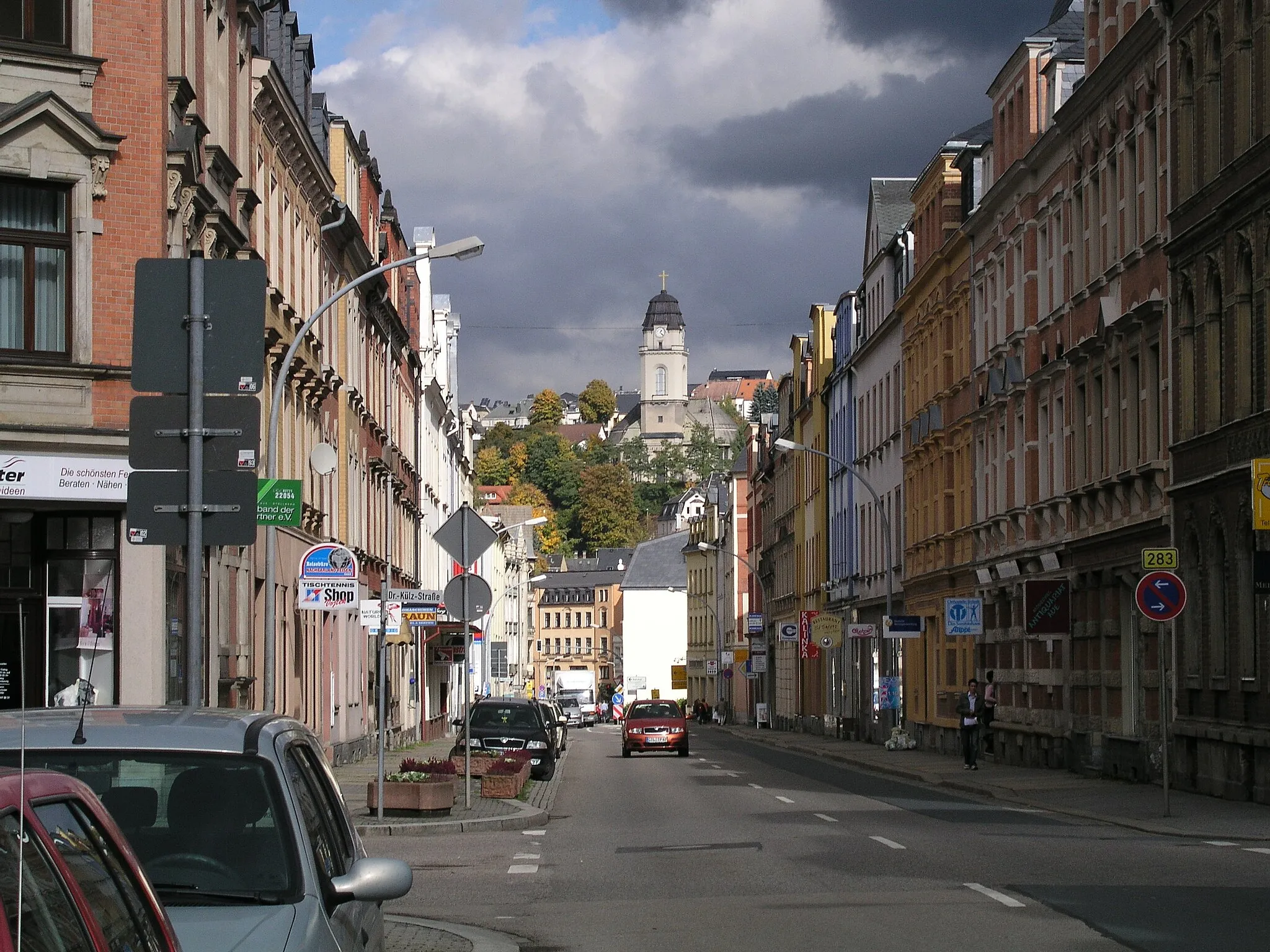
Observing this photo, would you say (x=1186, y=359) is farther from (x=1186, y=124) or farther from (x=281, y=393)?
(x=281, y=393)

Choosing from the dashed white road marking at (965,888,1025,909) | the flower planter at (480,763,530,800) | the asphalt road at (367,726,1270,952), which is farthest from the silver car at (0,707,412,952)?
the flower planter at (480,763,530,800)

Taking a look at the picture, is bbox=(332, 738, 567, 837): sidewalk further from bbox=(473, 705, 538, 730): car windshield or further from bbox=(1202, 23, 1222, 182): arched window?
bbox=(1202, 23, 1222, 182): arched window

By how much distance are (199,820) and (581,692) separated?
338 ft

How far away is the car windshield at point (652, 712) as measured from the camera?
53.3m

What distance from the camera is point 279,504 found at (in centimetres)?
2080

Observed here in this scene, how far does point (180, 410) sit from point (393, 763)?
3209 cm

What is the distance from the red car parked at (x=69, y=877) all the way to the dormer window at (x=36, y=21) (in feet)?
64.4

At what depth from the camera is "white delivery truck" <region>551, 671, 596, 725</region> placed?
108 metres

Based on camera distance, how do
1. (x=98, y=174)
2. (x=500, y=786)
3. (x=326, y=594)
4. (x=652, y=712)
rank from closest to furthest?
(x=98, y=174), (x=326, y=594), (x=500, y=786), (x=652, y=712)

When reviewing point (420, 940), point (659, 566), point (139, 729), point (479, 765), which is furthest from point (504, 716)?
point (659, 566)

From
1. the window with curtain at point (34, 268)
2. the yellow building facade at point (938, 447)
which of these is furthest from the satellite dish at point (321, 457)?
the yellow building facade at point (938, 447)

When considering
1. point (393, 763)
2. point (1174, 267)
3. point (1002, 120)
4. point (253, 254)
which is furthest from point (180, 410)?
point (1002, 120)

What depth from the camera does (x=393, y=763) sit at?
41750 millimetres

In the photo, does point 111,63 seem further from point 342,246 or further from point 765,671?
point 765,671
